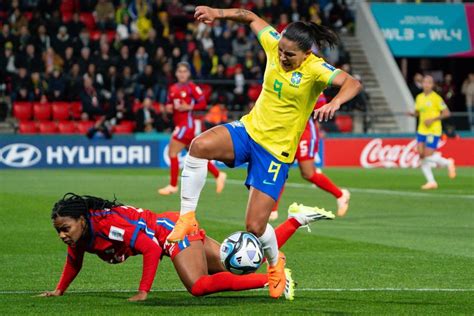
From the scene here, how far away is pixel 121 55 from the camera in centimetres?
3177

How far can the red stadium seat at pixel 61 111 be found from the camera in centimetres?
3077

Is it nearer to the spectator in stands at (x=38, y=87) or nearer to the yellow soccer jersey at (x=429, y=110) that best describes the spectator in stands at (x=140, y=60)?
the spectator in stands at (x=38, y=87)

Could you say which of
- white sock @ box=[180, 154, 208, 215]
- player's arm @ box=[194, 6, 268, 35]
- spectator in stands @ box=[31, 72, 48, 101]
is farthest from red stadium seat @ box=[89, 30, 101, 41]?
white sock @ box=[180, 154, 208, 215]

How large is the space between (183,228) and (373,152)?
24705 mm

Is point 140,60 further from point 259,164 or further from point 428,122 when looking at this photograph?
point 259,164

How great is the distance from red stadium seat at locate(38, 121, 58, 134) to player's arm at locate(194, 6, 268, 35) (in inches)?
835

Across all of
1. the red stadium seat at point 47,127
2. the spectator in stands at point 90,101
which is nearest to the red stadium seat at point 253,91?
the spectator in stands at point 90,101

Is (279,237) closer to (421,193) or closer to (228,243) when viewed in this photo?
(228,243)

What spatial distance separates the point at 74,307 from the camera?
8.86 metres

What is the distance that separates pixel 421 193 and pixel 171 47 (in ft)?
40.3

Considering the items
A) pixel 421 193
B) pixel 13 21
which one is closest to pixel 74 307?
pixel 421 193

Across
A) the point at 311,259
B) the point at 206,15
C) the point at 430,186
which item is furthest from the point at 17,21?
the point at 206,15

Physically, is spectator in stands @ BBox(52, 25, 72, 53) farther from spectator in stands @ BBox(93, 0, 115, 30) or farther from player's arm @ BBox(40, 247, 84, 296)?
player's arm @ BBox(40, 247, 84, 296)

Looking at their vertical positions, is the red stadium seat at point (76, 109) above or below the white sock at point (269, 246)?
below
